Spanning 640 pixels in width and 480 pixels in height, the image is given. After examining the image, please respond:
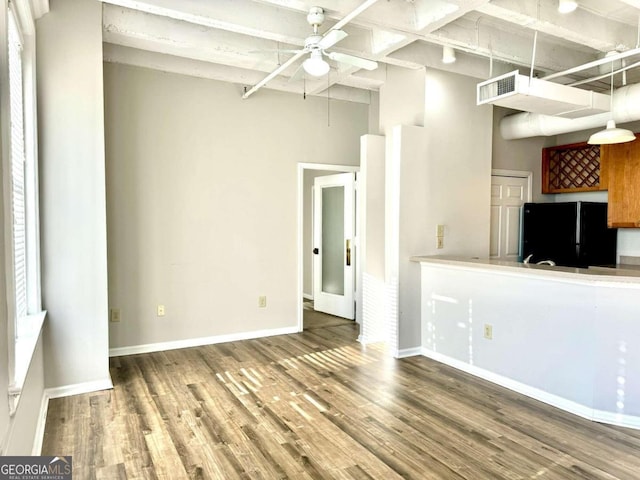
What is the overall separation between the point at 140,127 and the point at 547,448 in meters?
4.36

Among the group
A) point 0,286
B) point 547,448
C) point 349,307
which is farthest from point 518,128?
point 0,286

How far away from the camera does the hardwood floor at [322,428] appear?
2.53m

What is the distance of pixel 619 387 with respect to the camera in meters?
3.08

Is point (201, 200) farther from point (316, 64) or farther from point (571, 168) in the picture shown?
point (571, 168)

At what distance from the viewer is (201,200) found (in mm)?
4945

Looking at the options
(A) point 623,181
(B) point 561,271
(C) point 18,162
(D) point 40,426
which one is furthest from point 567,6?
(D) point 40,426

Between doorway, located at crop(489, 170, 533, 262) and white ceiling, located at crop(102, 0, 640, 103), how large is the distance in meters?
1.24

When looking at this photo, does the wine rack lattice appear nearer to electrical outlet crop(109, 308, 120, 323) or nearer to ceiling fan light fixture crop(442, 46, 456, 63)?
ceiling fan light fixture crop(442, 46, 456, 63)

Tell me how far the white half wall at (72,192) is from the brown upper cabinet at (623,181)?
522 centimetres

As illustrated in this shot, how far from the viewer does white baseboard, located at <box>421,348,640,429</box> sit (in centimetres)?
308

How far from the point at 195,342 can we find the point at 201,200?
152 cm

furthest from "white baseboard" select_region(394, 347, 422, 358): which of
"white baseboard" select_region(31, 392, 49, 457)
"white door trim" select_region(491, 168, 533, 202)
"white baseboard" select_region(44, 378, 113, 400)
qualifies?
"white baseboard" select_region(31, 392, 49, 457)

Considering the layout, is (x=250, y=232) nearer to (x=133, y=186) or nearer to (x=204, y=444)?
(x=133, y=186)

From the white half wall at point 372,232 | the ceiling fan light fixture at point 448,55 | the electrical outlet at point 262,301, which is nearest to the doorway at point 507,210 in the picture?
the white half wall at point 372,232
